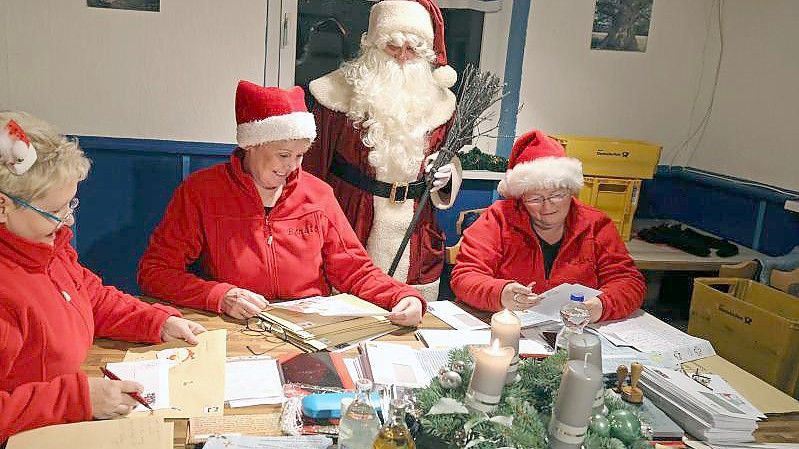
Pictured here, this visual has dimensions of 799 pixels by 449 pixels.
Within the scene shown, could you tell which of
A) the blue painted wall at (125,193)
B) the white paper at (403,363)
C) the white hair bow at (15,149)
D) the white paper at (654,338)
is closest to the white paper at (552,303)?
the white paper at (654,338)

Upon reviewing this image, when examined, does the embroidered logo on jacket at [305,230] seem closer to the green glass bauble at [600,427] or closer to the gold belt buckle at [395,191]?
the gold belt buckle at [395,191]

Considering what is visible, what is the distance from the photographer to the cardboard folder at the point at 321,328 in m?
1.71

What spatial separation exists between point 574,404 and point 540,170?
1.30 m

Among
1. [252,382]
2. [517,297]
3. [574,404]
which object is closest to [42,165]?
[252,382]

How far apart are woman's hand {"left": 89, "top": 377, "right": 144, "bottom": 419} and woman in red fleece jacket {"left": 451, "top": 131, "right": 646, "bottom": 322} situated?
A: 3.81 feet

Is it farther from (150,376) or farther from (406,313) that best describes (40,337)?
(406,313)

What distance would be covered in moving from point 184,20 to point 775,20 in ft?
10.0

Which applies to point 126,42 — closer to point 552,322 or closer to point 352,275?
point 352,275

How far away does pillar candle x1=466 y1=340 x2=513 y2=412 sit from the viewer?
1175mm

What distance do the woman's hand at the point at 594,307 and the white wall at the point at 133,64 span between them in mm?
1936

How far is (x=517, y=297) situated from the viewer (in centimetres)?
204

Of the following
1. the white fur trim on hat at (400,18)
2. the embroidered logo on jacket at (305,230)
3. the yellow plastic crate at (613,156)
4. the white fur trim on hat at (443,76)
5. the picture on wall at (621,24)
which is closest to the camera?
the embroidered logo on jacket at (305,230)

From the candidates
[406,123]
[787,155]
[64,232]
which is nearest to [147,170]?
[406,123]

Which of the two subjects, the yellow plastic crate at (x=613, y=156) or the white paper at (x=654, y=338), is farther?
the yellow plastic crate at (x=613, y=156)
